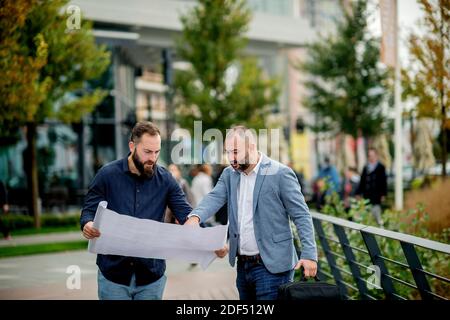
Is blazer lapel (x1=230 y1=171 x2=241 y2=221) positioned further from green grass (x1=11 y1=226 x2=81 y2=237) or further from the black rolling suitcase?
green grass (x1=11 y1=226 x2=81 y2=237)

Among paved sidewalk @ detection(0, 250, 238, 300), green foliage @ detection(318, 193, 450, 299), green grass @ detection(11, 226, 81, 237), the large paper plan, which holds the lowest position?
green grass @ detection(11, 226, 81, 237)

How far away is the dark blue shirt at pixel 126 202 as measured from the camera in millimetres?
4055

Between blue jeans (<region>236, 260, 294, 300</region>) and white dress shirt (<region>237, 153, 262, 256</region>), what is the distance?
0.10 metres

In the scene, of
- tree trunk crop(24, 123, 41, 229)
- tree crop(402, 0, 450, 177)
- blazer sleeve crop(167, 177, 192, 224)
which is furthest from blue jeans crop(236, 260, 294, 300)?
tree trunk crop(24, 123, 41, 229)

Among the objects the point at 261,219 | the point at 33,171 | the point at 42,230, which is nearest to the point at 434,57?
the point at 261,219

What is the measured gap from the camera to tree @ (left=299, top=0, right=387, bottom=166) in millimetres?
24391

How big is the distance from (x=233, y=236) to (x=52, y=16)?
9971 millimetres

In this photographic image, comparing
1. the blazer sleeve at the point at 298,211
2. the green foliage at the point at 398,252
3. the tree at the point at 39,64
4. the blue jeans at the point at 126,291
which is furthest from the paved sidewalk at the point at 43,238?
the blazer sleeve at the point at 298,211

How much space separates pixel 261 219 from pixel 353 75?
21523 mm

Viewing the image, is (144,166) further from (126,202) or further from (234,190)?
(234,190)
